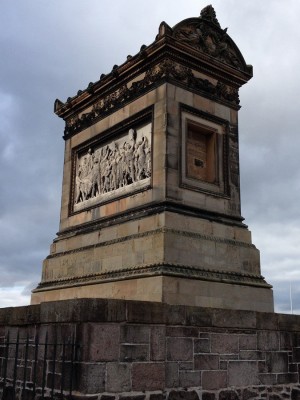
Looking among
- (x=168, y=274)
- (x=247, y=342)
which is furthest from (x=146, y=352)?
(x=168, y=274)

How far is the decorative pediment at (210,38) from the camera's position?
40.1ft

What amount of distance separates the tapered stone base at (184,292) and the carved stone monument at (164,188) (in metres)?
0.02

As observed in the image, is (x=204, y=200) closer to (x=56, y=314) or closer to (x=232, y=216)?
(x=232, y=216)

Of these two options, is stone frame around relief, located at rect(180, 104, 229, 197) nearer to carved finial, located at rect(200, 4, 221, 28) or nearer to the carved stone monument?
the carved stone monument

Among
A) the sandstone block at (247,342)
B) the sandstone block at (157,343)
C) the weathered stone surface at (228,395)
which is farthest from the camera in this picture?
the sandstone block at (247,342)

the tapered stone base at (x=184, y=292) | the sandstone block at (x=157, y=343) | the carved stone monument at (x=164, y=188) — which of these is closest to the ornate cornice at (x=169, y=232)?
the carved stone monument at (x=164, y=188)

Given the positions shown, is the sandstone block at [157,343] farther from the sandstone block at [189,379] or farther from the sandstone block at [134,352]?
the sandstone block at [189,379]

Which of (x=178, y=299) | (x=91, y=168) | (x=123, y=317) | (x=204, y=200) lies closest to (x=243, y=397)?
(x=178, y=299)

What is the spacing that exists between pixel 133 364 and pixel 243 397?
95.8 inches

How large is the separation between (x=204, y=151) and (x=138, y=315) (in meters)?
5.98

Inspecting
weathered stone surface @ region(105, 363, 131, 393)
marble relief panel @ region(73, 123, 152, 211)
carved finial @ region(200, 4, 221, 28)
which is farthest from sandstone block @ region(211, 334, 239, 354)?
carved finial @ region(200, 4, 221, 28)

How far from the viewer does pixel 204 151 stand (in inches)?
485

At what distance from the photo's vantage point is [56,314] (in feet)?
23.5

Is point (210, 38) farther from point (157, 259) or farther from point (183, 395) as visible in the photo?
point (183, 395)
